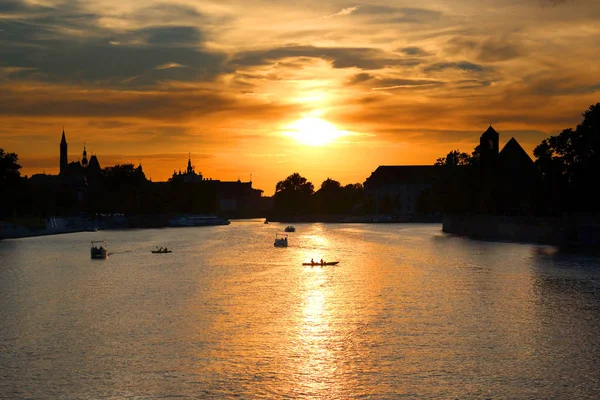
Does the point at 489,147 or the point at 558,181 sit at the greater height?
the point at 489,147

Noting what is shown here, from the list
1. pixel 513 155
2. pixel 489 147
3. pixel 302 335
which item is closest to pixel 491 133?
pixel 513 155

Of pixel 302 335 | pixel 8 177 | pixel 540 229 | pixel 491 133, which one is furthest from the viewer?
pixel 491 133

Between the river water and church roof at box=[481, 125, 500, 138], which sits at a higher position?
church roof at box=[481, 125, 500, 138]

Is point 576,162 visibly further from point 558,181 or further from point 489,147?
point 489,147

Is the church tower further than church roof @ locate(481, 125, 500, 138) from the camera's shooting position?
No

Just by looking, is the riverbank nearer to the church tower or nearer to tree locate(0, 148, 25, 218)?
the church tower

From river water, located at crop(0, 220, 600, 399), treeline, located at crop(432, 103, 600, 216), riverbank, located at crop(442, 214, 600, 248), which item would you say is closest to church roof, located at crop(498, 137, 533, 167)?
treeline, located at crop(432, 103, 600, 216)

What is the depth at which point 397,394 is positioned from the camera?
67.8 ft

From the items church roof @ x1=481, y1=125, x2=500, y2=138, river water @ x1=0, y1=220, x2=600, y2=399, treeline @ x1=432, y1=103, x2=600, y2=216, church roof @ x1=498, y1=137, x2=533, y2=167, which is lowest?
river water @ x1=0, y1=220, x2=600, y2=399

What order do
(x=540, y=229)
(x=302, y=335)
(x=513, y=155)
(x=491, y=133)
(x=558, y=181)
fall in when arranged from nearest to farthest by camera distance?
(x=302, y=335)
(x=558, y=181)
(x=540, y=229)
(x=491, y=133)
(x=513, y=155)

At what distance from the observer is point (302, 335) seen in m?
30.2

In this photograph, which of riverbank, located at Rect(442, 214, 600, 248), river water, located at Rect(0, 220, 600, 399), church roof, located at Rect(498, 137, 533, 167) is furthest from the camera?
church roof, located at Rect(498, 137, 533, 167)

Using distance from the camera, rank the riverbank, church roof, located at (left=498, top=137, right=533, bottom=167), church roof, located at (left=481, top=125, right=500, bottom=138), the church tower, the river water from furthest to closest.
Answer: church roof, located at (left=481, top=125, right=500, bottom=138), church roof, located at (left=498, top=137, right=533, bottom=167), the church tower, the riverbank, the river water

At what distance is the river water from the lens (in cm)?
2172
